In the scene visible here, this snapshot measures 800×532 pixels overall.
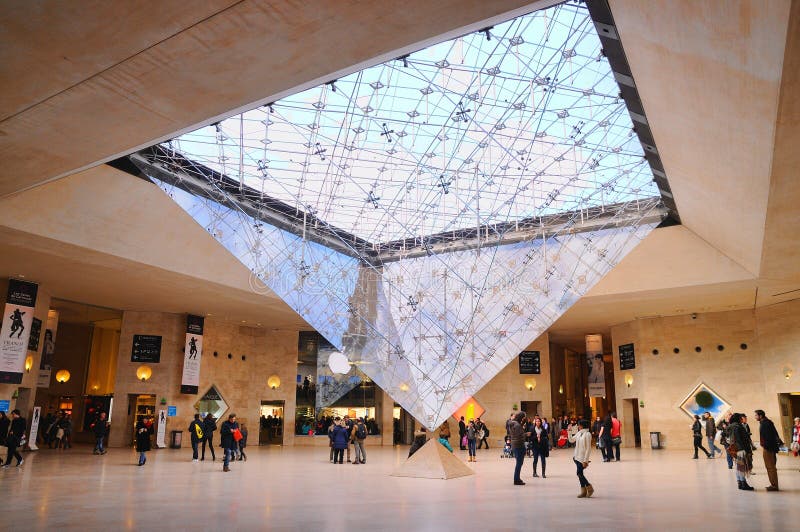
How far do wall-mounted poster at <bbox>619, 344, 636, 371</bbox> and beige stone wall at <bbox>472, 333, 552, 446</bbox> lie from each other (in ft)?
9.80

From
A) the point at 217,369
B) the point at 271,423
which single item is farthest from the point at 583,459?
the point at 271,423

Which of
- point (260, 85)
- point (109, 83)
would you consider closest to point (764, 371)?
point (260, 85)

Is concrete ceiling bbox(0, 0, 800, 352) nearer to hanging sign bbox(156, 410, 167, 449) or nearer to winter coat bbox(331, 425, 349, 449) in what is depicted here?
winter coat bbox(331, 425, 349, 449)

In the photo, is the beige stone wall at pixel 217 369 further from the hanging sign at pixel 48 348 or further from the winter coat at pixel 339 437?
the winter coat at pixel 339 437

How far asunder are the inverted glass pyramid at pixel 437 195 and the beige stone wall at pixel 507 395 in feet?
31.4

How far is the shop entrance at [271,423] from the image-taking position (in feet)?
79.4

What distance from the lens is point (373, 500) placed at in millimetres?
7703

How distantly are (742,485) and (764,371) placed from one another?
13.5 metres

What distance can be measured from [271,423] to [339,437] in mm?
11358

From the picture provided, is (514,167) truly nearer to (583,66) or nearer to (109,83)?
(583,66)

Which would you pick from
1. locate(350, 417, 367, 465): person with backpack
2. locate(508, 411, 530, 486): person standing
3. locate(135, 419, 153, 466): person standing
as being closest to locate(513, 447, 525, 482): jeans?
locate(508, 411, 530, 486): person standing

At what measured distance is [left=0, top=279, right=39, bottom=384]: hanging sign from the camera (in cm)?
1444

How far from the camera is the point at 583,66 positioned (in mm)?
10094

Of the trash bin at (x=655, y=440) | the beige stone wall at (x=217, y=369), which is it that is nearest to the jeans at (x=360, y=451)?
the beige stone wall at (x=217, y=369)
